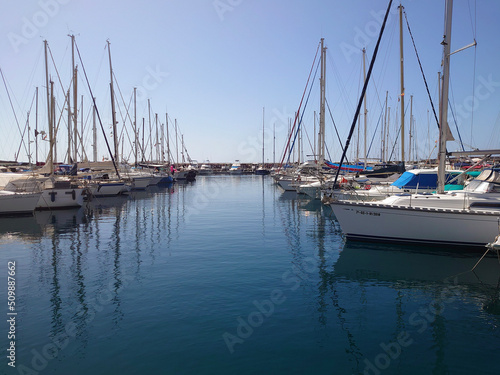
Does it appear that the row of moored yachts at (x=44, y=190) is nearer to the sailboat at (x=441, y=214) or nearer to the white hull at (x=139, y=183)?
the white hull at (x=139, y=183)

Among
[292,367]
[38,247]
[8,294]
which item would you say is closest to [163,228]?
[38,247]

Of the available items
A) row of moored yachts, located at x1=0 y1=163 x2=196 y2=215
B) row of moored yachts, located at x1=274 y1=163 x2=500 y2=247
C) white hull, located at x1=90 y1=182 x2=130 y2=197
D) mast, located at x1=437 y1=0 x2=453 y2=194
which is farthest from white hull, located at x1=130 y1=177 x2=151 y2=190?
mast, located at x1=437 y1=0 x2=453 y2=194

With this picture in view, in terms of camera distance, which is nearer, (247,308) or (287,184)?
(247,308)

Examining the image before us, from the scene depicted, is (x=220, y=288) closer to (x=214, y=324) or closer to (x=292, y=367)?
(x=214, y=324)

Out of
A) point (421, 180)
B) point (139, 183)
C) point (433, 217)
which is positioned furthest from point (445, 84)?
point (139, 183)

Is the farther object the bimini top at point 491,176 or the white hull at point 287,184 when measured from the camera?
the white hull at point 287,184

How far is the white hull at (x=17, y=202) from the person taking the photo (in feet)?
90.0

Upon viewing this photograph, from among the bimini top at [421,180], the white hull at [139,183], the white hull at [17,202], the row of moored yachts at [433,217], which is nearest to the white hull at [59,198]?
the white hull at [17,202]

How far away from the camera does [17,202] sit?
27.8 metres

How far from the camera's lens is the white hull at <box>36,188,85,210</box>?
1246 inches

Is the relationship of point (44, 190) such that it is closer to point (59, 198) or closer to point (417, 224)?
point (59, 198)

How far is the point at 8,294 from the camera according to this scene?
11305mm

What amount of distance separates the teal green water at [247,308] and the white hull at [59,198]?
1334 centimetres

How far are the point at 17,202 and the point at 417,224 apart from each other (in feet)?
92.2
